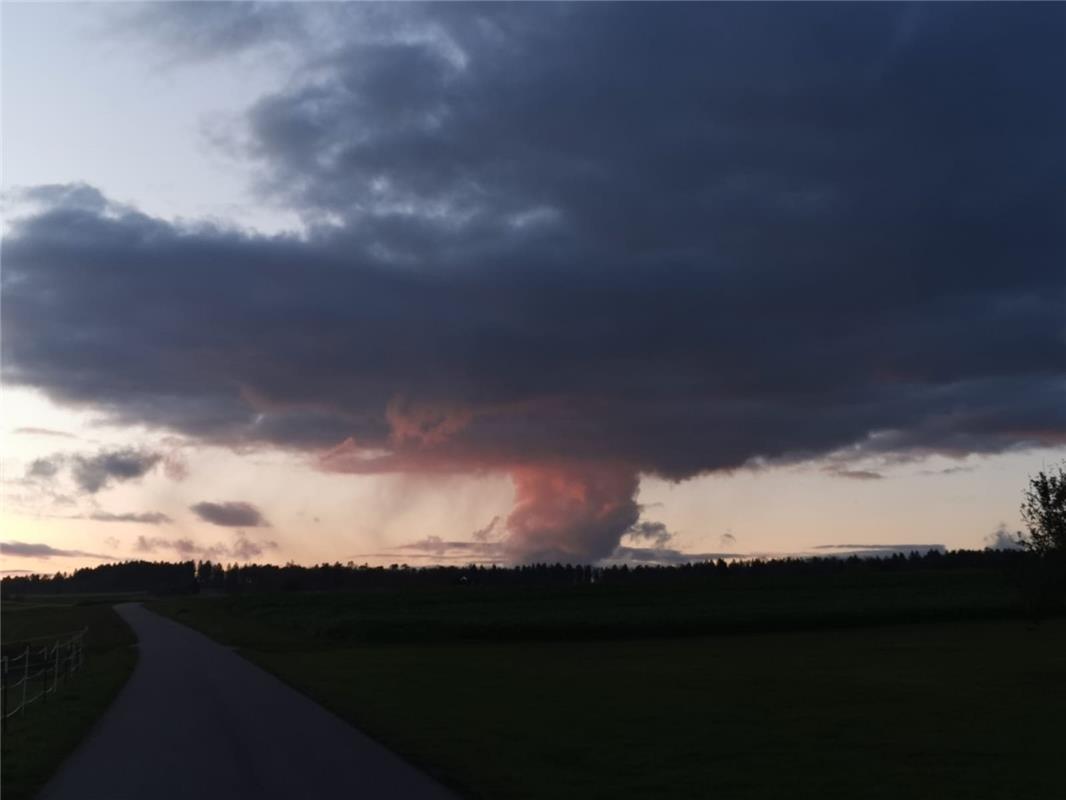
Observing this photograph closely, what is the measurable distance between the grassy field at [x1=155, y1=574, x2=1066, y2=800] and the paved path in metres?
1.09

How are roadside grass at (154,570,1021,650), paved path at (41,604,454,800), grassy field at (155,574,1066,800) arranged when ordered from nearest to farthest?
paved path at (41,604,454,800)
grassy field at (155,574,1066,800)
roadside grass at (154,570,1021,650)

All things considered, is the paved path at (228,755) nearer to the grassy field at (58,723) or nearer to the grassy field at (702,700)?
the grassy field at (58,723)

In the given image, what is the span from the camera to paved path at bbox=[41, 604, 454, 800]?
653 inches

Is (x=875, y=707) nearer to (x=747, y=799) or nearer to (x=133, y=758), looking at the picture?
(x=747, y=799)

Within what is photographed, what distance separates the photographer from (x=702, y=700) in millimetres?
32031

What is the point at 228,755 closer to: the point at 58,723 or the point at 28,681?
the point at 58,723

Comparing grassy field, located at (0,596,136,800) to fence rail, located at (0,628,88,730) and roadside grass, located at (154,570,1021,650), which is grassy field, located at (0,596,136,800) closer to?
fence rail, located at (0,628,88,730)

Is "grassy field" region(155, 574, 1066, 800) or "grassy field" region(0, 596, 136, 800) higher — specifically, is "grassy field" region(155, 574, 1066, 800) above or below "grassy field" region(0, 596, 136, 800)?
below

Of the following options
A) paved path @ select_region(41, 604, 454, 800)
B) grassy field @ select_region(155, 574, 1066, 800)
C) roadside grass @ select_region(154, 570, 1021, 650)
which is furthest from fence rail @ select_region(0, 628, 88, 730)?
roadside grass @ select_region(154, 570, 1021, 650)

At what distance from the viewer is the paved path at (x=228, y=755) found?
1658cm

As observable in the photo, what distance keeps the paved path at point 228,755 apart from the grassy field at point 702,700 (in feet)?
3.58

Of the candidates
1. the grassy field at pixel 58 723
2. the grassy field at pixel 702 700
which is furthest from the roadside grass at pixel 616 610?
the grassy field at pixel 58 723

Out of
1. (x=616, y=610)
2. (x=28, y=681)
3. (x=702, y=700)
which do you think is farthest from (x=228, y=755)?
(x=616, y=610)

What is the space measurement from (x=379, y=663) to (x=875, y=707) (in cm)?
2617
